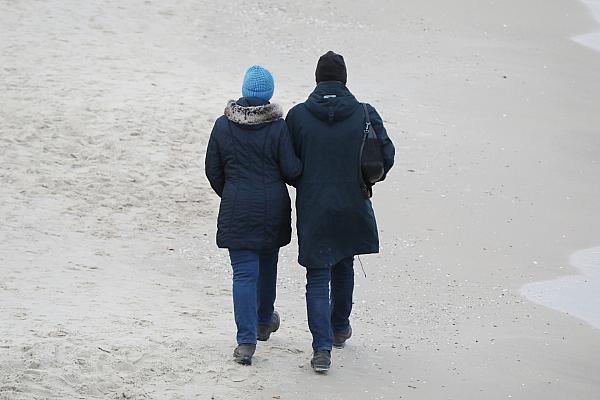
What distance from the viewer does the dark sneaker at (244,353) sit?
20.4 ft

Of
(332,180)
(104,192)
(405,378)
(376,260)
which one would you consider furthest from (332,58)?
(104,192)

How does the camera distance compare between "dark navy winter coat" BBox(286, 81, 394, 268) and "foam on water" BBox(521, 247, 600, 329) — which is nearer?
"dark navy winter coat" BBox(286, 81, 394, 268)

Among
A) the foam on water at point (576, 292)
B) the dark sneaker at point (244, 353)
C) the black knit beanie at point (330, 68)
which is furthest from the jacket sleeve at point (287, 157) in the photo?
the foam on water at point (576, 292)

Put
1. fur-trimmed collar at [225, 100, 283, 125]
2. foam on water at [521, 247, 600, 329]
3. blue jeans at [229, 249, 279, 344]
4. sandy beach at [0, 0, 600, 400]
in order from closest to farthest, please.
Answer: fur-trimmed collar at [225, 100, 283, 125] → blue jeans at [229, 249, 279, 344] → sandy beach at [0, 0, 600, 400] → foam on water at [521, 247, 600, 329]

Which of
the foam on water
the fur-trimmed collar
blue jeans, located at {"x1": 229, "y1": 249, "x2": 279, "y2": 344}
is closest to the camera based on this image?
the fur-trimmed collar

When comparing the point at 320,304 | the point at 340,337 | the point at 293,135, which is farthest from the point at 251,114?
the point at 340,337

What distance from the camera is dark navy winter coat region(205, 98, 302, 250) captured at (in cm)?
610

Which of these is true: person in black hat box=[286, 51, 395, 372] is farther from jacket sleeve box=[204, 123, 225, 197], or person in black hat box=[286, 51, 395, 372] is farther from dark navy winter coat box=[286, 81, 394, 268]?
jacket sleeve box=[204, 123, 225, 197]

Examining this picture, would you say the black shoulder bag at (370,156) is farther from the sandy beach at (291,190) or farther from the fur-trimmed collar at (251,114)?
the sandy beach at (291,190)

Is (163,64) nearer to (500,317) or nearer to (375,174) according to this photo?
(500,317)

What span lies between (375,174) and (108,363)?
1760 mm

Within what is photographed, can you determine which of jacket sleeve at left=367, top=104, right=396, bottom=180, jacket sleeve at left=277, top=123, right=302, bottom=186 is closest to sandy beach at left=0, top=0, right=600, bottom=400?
jacket sleeve at left=277, top=123, right=302, bottom=186

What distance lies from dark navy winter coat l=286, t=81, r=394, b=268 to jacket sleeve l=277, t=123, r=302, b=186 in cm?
7

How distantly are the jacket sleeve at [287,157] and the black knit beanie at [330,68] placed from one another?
0.35 m
